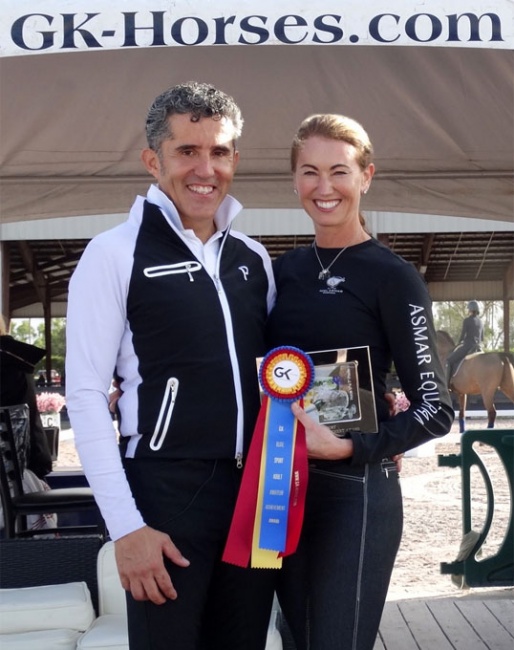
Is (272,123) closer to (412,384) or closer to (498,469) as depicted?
(412,384)

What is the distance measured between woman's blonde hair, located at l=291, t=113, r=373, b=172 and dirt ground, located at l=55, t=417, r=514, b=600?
11.3 feet

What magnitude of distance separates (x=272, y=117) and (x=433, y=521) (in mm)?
4877

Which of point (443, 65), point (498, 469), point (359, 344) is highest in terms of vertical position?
point (443, 65)

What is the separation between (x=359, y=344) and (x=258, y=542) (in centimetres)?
46

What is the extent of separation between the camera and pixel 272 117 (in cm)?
388

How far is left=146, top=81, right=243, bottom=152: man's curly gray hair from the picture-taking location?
1.90 metres

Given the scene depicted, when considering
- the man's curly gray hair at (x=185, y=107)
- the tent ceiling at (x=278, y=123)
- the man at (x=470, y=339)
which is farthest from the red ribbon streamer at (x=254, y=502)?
the man at (x=470, y=339)

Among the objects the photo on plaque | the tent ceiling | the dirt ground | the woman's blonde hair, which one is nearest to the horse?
the dirt ground

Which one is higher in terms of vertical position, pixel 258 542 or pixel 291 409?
pixel 291 409

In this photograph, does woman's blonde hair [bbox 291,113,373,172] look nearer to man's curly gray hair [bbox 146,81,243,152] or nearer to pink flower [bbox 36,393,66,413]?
man's curly gray hair [bbox 146,81,243,152]

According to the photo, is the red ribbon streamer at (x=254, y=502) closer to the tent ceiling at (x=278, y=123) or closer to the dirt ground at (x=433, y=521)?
the tent ceiling at (x=278, y=123)

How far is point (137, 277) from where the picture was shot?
1.83m

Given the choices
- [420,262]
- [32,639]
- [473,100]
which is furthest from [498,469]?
[420,262]

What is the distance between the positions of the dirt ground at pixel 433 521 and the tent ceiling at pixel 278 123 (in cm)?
214
